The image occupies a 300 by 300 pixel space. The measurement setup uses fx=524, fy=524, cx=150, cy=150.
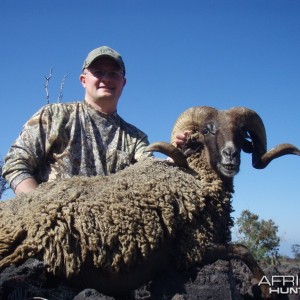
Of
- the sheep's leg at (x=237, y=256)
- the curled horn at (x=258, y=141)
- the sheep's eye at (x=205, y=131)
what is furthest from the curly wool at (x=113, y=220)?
the curled horn at (x=258, y=141)

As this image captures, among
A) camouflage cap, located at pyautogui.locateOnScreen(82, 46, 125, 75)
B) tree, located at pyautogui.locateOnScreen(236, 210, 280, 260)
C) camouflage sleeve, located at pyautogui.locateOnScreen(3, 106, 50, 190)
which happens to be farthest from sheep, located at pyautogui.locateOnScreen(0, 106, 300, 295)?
tree, located at pyautogui.locateOnScreen(236, 210, 280, 260)

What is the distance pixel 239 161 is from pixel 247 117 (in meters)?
0.71

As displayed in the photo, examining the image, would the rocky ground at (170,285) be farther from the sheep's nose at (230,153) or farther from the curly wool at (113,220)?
the sheep's nose at (230,153)

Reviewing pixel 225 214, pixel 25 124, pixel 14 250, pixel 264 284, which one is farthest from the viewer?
pixel 25 124

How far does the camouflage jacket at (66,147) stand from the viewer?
6.16 meters

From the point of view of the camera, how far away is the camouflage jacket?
20.2 ft

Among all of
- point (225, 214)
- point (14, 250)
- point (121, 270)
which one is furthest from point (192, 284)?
point (14, 250)

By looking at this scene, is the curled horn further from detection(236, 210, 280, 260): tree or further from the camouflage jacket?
detection(236, 210, 280, 260): tree

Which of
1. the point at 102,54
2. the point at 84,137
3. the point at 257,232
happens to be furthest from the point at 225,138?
the point at 257,232

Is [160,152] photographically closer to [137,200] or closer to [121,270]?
[137,200]

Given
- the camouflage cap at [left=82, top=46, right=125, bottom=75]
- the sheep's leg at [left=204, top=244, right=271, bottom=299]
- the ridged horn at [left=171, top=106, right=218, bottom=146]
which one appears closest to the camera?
the sheep's leg at [left=204, top=244, right=271, bottom=299]

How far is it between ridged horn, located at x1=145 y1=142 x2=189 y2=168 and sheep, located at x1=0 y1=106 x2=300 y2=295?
0.01 meters

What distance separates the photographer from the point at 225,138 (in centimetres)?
620

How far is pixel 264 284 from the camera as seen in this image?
5.55m
